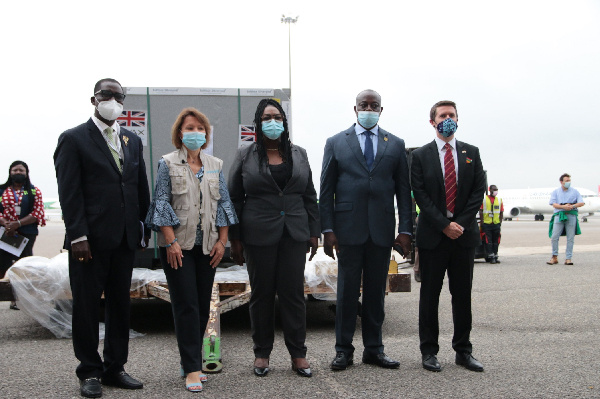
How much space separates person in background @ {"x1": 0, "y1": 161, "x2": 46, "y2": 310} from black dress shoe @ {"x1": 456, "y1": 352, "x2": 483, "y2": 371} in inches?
233

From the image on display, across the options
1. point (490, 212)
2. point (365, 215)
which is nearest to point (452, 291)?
point (365, 215)

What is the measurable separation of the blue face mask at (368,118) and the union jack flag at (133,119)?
10.8 ft

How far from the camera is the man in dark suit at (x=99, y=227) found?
3.72 metres

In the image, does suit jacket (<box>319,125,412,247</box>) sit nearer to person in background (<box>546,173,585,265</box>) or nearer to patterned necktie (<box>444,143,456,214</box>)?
patterned necktie (<box>444,143,456,214</box>)

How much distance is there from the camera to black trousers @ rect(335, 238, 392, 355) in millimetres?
4453

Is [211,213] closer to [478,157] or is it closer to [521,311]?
[478,157]

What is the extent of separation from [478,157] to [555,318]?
3.00m

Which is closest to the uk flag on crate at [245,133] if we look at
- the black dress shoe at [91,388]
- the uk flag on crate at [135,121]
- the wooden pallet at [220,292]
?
the uk flag on crate at [135,121]

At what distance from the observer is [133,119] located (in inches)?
268

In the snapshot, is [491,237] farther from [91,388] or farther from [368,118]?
[91,388]

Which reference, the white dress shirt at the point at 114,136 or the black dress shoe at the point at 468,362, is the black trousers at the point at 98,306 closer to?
the white dress shirt at the point at 114,136

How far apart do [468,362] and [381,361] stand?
0.65m

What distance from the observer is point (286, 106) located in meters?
6.98

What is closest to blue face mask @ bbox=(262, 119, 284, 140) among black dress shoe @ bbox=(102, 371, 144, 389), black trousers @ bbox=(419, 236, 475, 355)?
black trousers @ bbox=(419, 236, 475, 355)
